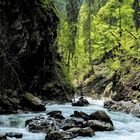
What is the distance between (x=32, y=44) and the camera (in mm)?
28828

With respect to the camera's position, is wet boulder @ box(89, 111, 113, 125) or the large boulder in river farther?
the large boulder in river

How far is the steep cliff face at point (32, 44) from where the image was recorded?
81.7 feet

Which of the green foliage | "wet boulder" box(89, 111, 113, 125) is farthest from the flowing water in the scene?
the green foliage

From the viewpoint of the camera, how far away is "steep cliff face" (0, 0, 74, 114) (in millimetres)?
24906

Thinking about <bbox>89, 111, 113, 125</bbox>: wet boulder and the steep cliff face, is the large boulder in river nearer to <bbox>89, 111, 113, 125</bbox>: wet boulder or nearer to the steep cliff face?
the steep cliff face

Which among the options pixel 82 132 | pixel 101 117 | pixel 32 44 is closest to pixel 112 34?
pixel 32 44

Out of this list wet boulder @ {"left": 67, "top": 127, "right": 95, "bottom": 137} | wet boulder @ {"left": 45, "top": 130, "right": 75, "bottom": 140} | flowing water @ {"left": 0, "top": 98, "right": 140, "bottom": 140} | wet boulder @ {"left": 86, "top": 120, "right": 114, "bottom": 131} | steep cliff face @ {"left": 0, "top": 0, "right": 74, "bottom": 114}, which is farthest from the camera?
steep cliff face @ {"left": 0, "top": 0, "right": 74, "bottom": 114}

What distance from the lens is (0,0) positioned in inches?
938

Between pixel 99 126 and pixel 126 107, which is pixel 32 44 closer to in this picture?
pixel 126 107

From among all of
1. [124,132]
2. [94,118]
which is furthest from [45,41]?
[124,132]

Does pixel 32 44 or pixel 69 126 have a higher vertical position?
pixel 32 44

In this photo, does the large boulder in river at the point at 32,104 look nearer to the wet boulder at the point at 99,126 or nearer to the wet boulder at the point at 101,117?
the wet boulder at the point at 101,117

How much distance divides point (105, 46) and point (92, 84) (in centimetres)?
608

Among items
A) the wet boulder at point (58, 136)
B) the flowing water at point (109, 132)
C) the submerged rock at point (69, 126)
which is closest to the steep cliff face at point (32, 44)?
the flowing water at point (109, 132)
